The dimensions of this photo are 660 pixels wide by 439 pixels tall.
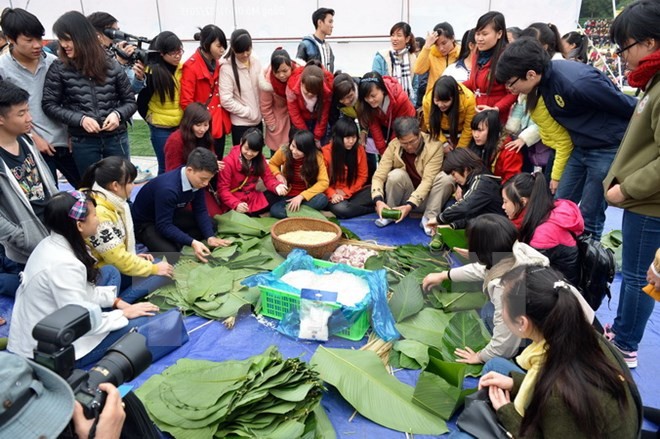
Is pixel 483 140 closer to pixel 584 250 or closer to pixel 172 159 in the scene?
pixel 584 250

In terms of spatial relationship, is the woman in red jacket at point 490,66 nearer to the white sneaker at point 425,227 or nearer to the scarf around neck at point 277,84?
the white sneaker at point 425,227

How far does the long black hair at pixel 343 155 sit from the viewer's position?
3797 millimetres

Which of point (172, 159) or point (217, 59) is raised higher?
point (217, 59)

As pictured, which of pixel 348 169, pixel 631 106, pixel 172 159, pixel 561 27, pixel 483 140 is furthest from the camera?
pixel 561 27

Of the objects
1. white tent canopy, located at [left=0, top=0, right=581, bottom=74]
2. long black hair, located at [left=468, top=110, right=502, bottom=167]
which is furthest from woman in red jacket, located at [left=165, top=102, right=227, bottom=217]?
white tent canopy, located at [left=0, top=0, right=581, bottom=74]

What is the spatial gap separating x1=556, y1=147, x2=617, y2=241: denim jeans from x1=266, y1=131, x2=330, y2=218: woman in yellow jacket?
178 centimetres

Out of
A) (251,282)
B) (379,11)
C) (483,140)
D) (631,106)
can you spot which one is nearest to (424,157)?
(483,140)

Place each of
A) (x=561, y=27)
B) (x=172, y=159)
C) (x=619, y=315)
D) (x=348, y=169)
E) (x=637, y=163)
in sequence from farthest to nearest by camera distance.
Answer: (x=561, y=27) < (x=348, y=169) < (x=172, y=159) < (x=619, y=315) < (x=637, y=163)

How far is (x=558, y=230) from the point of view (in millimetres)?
2223

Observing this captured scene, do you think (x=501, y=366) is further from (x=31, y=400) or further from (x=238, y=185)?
(x=238, y=185)

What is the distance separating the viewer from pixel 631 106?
2469mm

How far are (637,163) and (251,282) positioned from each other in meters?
1.88

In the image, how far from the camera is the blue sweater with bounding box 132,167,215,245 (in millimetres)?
3059

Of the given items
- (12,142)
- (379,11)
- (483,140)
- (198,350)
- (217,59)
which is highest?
(379,11)
